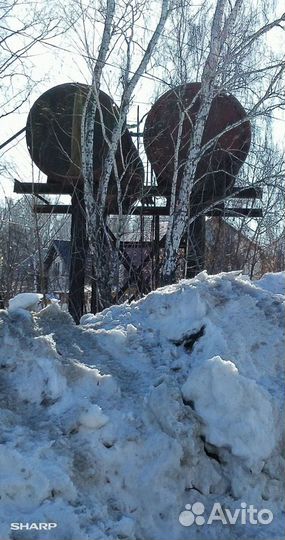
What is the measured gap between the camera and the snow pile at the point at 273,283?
3.58 metres

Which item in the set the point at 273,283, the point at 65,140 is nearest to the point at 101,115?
the point at 65,140

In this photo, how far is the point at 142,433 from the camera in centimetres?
251

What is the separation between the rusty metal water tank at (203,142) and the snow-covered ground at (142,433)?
6.15 metres

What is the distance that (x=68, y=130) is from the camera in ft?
31.7

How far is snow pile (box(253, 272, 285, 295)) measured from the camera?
3.58m

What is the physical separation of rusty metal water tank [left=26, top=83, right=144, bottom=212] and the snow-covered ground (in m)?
6.39

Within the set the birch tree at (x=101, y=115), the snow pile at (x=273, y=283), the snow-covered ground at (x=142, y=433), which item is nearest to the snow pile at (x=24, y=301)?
the snow-covered ground at (x=142, y=433)

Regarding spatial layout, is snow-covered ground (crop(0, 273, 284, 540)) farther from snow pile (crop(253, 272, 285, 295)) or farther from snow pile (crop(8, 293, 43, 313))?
snow pile (crop(253, 272, 285, 295))

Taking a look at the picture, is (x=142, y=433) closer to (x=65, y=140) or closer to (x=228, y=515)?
(x=228, y=515)

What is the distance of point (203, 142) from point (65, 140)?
6.74 ft

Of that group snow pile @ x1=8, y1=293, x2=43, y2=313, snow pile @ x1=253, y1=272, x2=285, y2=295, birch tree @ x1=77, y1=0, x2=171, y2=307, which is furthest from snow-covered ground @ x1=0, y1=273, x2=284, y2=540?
birch tree @ x1=77, y1=0, x2=171, y2=307

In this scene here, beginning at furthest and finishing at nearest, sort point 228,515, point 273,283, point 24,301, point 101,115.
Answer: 1. point 101,115
2. point 273,283
3. point 24,301
4. point 228,515

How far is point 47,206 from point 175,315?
7010 millimetres

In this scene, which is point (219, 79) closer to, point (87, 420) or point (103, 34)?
point (103, 34)
